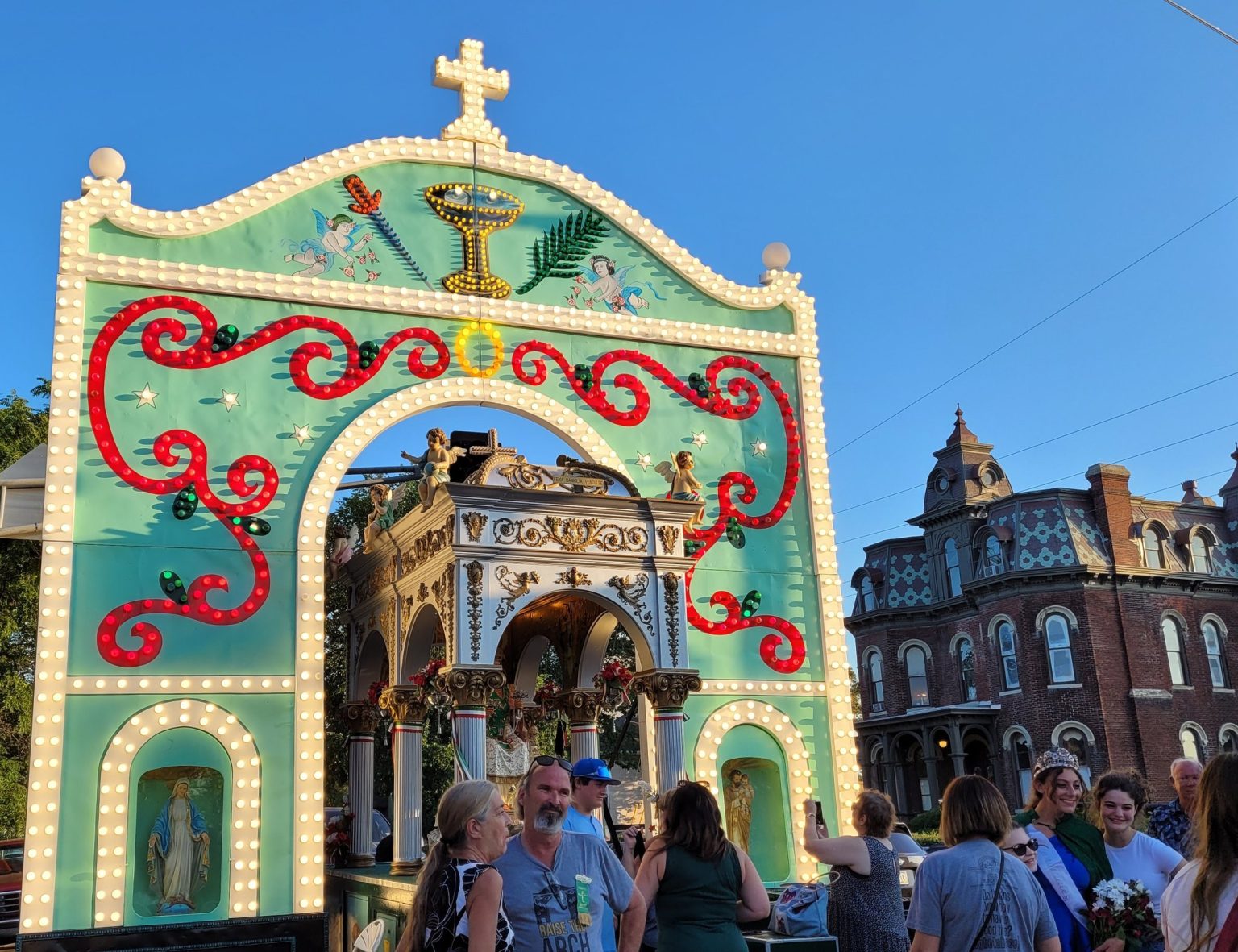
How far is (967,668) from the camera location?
3578 cm

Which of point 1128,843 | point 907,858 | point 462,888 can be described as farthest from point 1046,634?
point 462,888

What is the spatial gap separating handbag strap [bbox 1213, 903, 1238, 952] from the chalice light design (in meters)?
11.3

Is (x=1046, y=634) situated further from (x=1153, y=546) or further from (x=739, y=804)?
(x=739, y=804)

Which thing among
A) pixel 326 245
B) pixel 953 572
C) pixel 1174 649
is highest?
pixel 326 245

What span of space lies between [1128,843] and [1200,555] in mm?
31635

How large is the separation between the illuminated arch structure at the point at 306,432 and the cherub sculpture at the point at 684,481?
19 centimetres

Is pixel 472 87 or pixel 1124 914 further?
pixel 472 87

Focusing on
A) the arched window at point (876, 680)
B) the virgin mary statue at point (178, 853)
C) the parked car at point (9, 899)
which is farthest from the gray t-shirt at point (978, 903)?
the arched window at point (876, 680)

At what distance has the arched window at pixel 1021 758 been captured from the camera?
32750 mm

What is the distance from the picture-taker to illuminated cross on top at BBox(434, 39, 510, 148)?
47.1 feet

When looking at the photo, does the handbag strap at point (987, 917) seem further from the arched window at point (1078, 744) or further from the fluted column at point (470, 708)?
the arched window at point (1078, 744)

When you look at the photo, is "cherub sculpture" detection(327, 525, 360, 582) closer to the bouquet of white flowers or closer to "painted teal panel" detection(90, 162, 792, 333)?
"painted teal panel" detection(90, 162, 792, 333)

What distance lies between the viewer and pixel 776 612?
1430 centimetres

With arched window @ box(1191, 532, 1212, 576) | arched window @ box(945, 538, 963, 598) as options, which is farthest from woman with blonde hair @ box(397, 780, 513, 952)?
arched window @ box(1191, 532, 1212, 576)
